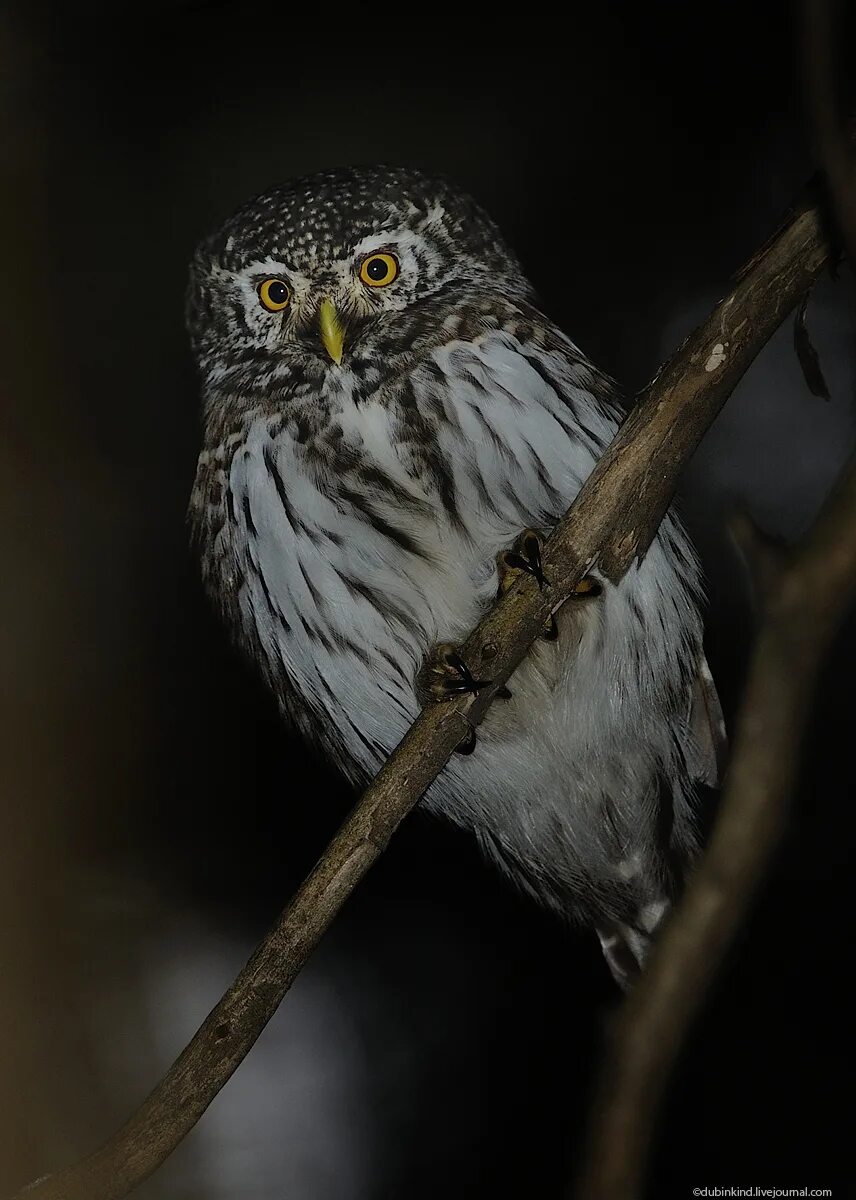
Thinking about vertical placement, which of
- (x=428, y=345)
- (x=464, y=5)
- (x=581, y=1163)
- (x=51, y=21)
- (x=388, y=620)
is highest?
(x=464, y=5)

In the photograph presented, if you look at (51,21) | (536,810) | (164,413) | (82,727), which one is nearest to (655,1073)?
(536,810)

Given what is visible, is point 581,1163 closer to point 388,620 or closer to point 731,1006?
point 731,1006

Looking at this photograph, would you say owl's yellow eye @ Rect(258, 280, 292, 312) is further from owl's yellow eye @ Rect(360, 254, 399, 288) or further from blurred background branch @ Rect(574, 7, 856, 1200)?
blurred background branch @ Rect(574, 7, 856, 1200)

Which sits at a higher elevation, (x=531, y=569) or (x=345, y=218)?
(x=345, y=218)

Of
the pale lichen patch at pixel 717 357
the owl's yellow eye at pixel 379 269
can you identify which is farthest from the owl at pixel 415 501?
the pale lichen patch at pixel 717 357

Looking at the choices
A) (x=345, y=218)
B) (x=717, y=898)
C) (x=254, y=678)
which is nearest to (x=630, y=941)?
(x=717, y=898)

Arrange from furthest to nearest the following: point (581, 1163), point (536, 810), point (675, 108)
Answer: point (536, 810) < point (675, 108) < point (581, 1163)

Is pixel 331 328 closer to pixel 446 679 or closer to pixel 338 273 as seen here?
pixel 338 273
